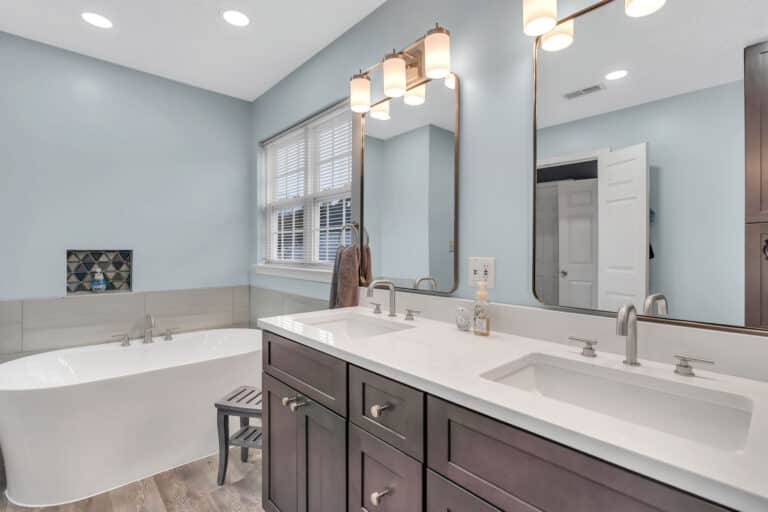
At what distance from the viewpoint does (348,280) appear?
200 cm

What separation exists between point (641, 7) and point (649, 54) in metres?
0.14

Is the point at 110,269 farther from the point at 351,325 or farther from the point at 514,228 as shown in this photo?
the point at 514,228

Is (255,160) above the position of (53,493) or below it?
above

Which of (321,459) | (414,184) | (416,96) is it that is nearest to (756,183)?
(414,184)

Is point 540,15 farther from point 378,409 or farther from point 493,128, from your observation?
point 378,409

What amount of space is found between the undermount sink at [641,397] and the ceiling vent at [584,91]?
85cm

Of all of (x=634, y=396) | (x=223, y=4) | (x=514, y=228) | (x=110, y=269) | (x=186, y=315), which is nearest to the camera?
(x=634, y=396)

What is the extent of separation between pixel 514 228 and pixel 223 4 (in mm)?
1951

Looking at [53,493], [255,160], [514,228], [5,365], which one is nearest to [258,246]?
[255,160]

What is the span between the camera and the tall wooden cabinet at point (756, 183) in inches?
34.5

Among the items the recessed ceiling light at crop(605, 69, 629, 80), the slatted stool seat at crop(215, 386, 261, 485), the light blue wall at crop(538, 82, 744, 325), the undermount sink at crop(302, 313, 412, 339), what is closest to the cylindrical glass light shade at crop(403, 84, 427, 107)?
the recessed ceiling light at crop(605, 69, 629, 80)

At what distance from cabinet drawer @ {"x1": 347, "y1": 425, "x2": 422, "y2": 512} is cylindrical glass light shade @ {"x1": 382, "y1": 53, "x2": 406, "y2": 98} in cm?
142

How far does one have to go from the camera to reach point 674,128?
100 centimetres

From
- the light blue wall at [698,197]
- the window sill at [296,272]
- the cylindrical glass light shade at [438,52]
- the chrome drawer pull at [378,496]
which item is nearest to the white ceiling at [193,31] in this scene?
the cylindrical glass light shade at [438,52]
